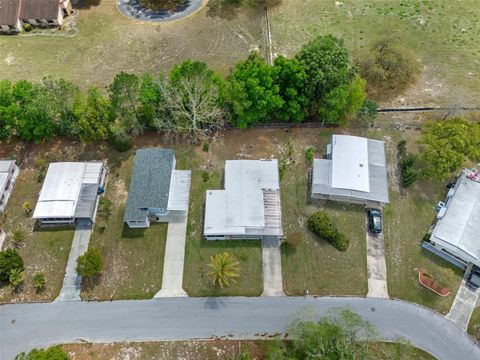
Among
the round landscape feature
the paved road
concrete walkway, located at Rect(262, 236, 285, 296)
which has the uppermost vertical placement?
the round landscape feature

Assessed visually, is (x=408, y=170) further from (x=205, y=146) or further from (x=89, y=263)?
(x=89, y=263)

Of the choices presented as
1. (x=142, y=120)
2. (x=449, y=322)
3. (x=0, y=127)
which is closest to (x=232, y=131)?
(x=142, y=120)

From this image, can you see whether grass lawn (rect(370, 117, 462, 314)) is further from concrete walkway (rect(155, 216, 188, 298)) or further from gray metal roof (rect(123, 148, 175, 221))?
gray metal roof (rect(123, 148, 175, 221))

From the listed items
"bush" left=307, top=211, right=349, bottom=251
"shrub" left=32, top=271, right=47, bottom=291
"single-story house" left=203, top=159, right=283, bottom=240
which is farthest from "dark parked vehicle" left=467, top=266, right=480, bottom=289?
"shrub" left=32, top=271, right=47, bottom=291

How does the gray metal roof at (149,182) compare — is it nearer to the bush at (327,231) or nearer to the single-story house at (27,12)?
the bush at (327,231)

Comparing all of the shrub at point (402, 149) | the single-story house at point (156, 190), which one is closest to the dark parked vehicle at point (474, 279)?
the shrub at point (402, 149)

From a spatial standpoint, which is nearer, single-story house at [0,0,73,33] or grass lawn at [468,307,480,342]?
grass lawn at [468,307,480,342]

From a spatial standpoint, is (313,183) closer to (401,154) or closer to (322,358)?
(401,154)
